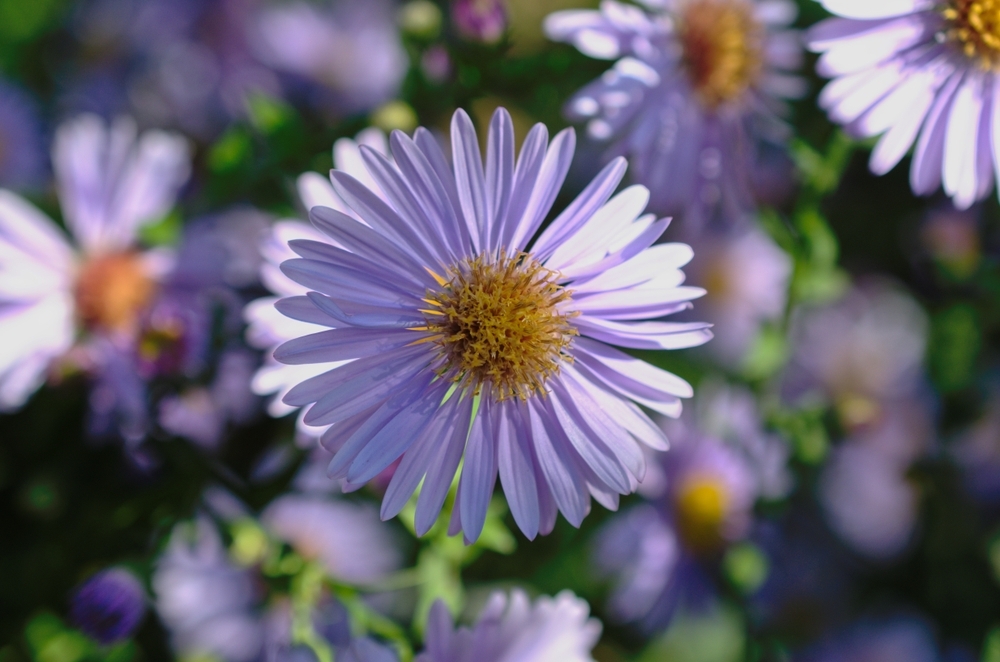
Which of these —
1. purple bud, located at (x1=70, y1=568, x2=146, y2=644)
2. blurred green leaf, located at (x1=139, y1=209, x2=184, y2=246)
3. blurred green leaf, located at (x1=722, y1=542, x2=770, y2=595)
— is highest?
blurred green leaf, located at (x1=139, y1=209, x2=184, y2=246)

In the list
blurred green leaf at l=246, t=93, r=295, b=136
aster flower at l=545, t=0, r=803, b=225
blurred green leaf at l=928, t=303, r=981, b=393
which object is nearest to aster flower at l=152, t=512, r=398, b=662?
blurred green leaf at l=246, t=93, r=295, b=136

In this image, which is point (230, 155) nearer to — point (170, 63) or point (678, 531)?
point (170, 63)

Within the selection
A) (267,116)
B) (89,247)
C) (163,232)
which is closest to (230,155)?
(267,116)

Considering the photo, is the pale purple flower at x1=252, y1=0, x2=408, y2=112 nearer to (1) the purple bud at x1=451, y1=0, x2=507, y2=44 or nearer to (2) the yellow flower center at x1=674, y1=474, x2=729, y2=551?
(1) the purple bud at x1=451, y1=0, x2=507, y2=44

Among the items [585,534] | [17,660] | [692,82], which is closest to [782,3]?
[692,82]

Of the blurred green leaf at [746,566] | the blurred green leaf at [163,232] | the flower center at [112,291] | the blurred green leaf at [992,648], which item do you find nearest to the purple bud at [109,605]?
the flower center at [112,291]

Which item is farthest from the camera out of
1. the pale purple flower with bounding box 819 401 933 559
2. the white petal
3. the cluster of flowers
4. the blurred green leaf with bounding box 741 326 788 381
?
the pale purple flower with bounding box 819 401 933 559

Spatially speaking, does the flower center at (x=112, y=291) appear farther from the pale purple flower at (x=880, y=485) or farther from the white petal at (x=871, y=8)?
the pale purple flower at (x=880, y=485)
